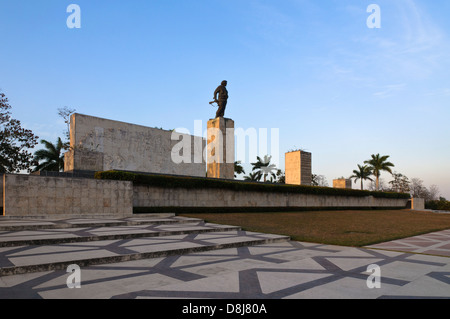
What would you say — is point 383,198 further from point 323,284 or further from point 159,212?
point 323,284

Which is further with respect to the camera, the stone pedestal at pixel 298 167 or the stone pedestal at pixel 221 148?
the stone pedestal at pixel 298 167

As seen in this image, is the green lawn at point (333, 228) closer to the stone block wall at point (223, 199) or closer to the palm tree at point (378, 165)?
the stone block wall at point (223, 199)

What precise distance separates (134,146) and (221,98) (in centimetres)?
728

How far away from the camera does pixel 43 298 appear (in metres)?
2.69

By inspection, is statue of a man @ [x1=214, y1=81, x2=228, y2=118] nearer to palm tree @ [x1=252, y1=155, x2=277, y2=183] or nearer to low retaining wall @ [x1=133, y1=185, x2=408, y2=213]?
low retaining wall @ [x1=133, y1=185, x2=408, y2=213]

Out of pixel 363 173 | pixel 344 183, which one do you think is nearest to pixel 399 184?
pixel 363 173

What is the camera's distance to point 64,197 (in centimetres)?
998

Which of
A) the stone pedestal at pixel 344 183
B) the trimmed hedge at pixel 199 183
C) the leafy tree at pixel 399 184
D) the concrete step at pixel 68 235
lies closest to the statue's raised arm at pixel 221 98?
the trimmed hedge at pixel 199 183

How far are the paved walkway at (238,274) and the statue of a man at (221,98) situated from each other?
46.1 feet

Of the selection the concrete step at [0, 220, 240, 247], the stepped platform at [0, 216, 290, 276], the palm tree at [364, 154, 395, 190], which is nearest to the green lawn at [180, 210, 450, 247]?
the stepped platform at [0, 216, 290, 276]

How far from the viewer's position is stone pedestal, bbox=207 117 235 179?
18.5 m

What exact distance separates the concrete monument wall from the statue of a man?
6268mm

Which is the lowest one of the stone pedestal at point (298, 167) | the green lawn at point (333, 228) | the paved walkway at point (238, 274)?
the green lawn at point (333, 228)

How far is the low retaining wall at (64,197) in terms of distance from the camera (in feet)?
30.0
